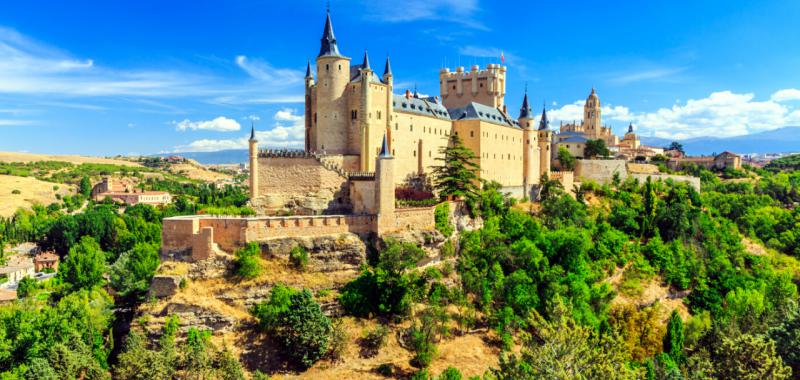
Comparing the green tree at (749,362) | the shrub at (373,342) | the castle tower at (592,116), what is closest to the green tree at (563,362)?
the green tree at (749,362)

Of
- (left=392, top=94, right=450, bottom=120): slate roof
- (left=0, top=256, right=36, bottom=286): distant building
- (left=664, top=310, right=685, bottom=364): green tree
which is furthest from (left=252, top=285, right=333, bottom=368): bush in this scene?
(left=0, top=256, right=36, bottom=286): distant building

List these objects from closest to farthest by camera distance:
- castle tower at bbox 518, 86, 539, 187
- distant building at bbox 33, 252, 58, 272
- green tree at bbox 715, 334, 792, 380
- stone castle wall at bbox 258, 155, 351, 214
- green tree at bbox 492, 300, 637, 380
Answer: green tree at bbox 492, 300, 637, 380, green tree at bbox 715, 334, 792, 380, stone castle wall at bbox 258, 155, 351, 214, castle tower at bbox 518, 86, 539, 187, distant building at bbox 33, 252, 58, 272

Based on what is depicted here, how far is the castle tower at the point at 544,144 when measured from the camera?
6150cm

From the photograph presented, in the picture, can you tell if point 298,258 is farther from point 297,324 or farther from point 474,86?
point 474,86

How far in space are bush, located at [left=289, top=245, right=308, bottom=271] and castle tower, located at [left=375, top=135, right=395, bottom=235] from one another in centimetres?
576

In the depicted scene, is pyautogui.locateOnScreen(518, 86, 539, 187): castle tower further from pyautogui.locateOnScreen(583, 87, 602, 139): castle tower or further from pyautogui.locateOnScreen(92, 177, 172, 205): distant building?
pyautogui.locateOnScreen(92, 177, 172, 205): distant building

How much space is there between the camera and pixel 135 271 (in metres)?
49.8

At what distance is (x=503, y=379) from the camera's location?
24406 mm

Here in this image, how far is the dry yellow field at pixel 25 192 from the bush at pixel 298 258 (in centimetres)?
8937

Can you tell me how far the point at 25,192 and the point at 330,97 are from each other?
101 m

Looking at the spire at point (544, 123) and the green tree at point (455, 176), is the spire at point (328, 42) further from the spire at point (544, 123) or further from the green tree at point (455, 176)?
the spire at point (544, 123)

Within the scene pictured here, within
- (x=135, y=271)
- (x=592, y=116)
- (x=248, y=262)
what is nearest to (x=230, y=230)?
(x=248, y=262)

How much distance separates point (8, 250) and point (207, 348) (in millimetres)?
68514

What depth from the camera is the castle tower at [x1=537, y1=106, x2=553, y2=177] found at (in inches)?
2421
